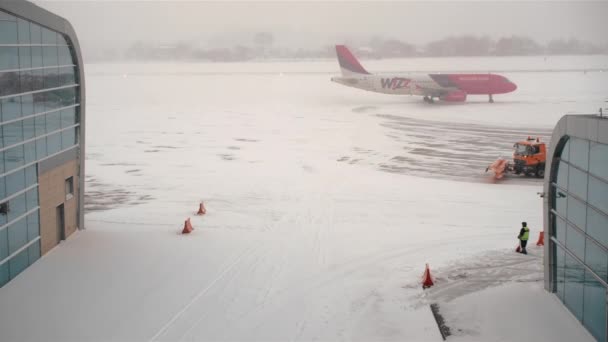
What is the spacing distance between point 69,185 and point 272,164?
15699 millimetres

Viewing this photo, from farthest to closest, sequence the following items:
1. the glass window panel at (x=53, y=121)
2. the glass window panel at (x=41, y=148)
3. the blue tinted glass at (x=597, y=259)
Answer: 1. the glass window panel at (x=53, y=121)
2. the glass window panel at (x=41, y=148)
3. the blue tinted glass at (x=597, y=259)

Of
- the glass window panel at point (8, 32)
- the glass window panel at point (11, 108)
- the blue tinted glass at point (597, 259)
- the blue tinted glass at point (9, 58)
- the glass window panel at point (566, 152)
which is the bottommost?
the blue tinted glass at point (597, 259)

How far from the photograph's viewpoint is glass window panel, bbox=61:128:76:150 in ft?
77.6

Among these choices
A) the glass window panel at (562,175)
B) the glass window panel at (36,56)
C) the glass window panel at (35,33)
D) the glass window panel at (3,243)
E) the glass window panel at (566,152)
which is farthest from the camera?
the glass window panel at (36,56)

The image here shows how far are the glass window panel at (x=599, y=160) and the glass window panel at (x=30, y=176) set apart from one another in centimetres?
1588

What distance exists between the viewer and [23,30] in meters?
20.2

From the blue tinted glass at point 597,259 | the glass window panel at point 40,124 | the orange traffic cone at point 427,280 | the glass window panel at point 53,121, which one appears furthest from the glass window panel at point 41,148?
the blue tinted glass at point 597,259

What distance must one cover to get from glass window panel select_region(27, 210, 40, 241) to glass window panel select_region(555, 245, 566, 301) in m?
15.3

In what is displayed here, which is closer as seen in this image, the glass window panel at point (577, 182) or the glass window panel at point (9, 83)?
the glass window panel at point (577, 182)

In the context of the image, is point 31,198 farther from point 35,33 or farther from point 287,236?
point 287,236

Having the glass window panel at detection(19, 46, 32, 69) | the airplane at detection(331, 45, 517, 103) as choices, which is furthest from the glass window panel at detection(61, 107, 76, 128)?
the airplane at detection(331, 45, 517, 103)

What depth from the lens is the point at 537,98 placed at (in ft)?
250

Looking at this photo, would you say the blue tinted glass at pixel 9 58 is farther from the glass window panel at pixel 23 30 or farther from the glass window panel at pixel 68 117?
the glass window panel at pixel 68 117

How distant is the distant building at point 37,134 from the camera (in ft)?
62.6
